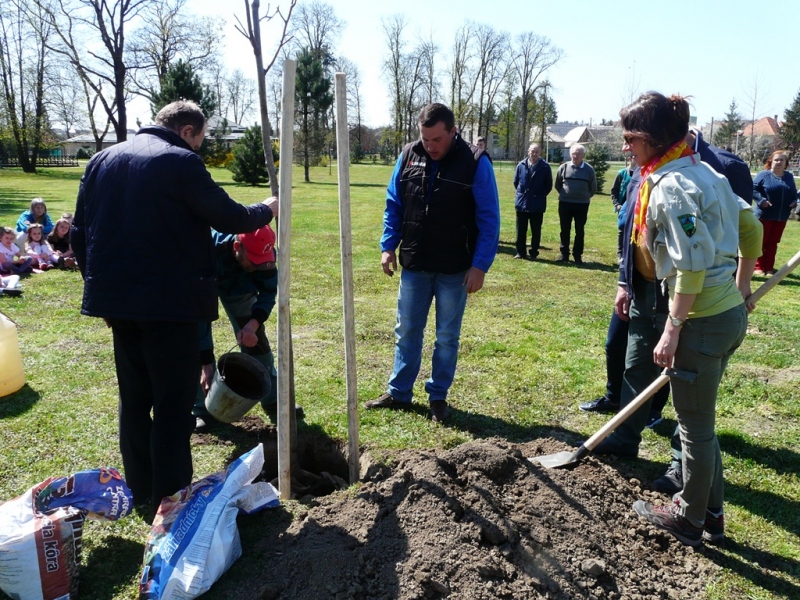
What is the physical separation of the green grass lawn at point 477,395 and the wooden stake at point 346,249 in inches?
18.9

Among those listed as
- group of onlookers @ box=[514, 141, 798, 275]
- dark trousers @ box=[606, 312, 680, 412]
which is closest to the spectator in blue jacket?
group of onlookers @ box=[514, 141, 798, 275]

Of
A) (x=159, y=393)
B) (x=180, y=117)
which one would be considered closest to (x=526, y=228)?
(x=180, y=117)

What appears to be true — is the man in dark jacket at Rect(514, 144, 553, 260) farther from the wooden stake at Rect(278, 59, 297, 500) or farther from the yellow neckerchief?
the wooden stake at Rect(278, 59, 297, 500)

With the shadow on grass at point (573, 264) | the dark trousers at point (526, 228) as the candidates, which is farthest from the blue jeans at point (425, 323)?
the dark trousers at point (526, 228)

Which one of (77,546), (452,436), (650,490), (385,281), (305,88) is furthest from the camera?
(305,88)

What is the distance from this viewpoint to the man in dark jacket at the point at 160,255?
2.57 m

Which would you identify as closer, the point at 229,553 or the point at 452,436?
the point at 229,553

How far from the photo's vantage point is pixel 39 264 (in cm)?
939

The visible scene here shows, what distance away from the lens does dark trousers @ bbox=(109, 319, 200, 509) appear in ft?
9.06

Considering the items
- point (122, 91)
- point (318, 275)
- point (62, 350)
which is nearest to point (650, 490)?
point (62, 350)

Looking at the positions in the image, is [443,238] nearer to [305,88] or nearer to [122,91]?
[305,88]

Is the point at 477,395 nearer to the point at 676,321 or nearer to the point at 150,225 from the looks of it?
the point at 676,321

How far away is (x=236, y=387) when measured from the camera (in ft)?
12.5

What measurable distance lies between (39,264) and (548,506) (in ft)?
30.0
